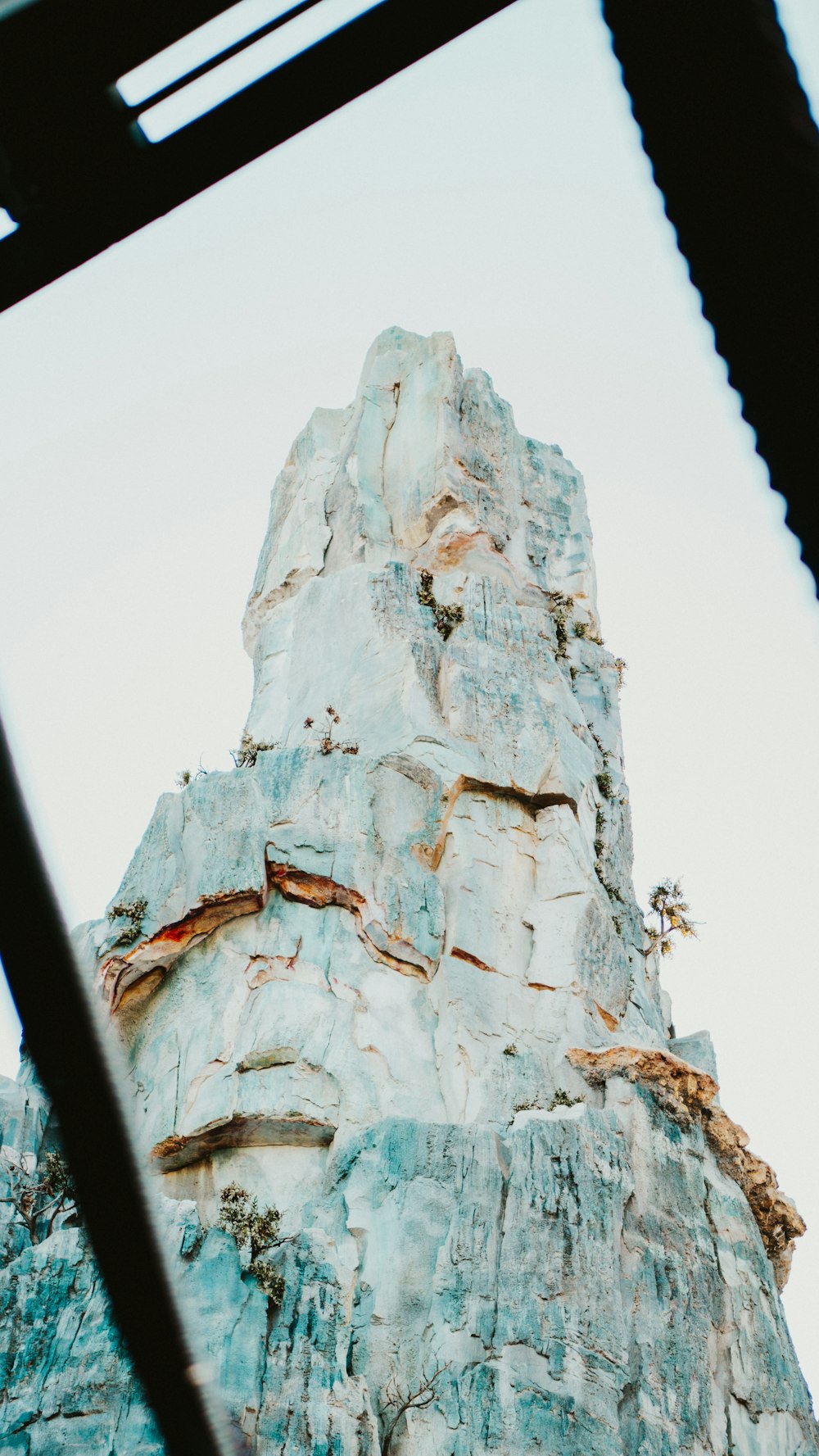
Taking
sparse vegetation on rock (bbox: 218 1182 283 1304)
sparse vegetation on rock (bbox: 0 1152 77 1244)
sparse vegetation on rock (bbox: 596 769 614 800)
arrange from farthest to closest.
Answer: sparse vegetation on rock (bbox: 596 769 614 800), sparse vegetation on rock (bbox: 0 1152 77 1244), sparse vegetation on rock (bbox: 218 1182 283 1304)

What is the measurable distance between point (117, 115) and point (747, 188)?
87cm

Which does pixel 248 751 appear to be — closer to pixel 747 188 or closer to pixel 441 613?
pixel 441 613

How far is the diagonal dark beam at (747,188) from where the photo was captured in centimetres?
116

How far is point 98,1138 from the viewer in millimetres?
1084

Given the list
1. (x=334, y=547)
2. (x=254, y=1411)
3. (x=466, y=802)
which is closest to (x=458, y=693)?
(x=466, y=802)

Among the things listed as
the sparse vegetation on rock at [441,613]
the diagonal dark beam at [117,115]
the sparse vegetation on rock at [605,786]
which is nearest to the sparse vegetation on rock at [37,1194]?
the sparse vegetation on rock at [441,613]

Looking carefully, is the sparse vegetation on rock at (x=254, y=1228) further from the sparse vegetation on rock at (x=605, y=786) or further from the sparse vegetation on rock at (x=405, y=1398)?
the sparse vegetation on rock at (x=605, y=786)

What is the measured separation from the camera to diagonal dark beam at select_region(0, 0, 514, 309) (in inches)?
61.9

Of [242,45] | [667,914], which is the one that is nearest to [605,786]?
[667,914]

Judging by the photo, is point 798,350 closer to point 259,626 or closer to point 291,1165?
point 291,1165

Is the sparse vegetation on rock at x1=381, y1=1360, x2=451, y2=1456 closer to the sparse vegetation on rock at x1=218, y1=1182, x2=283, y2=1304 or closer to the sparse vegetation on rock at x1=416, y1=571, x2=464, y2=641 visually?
the sparse vegetation on rock at x1=218, y1=1182, x2=283, y2=1304

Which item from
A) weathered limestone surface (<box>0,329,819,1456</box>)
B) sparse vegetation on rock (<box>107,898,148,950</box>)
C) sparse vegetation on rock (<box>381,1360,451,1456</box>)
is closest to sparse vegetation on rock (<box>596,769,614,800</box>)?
weathered limestone surface (<box>0,329,819,1456</box>)

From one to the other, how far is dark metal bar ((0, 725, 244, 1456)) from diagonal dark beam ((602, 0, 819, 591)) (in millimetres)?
698

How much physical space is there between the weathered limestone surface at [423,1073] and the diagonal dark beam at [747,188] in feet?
69.4
